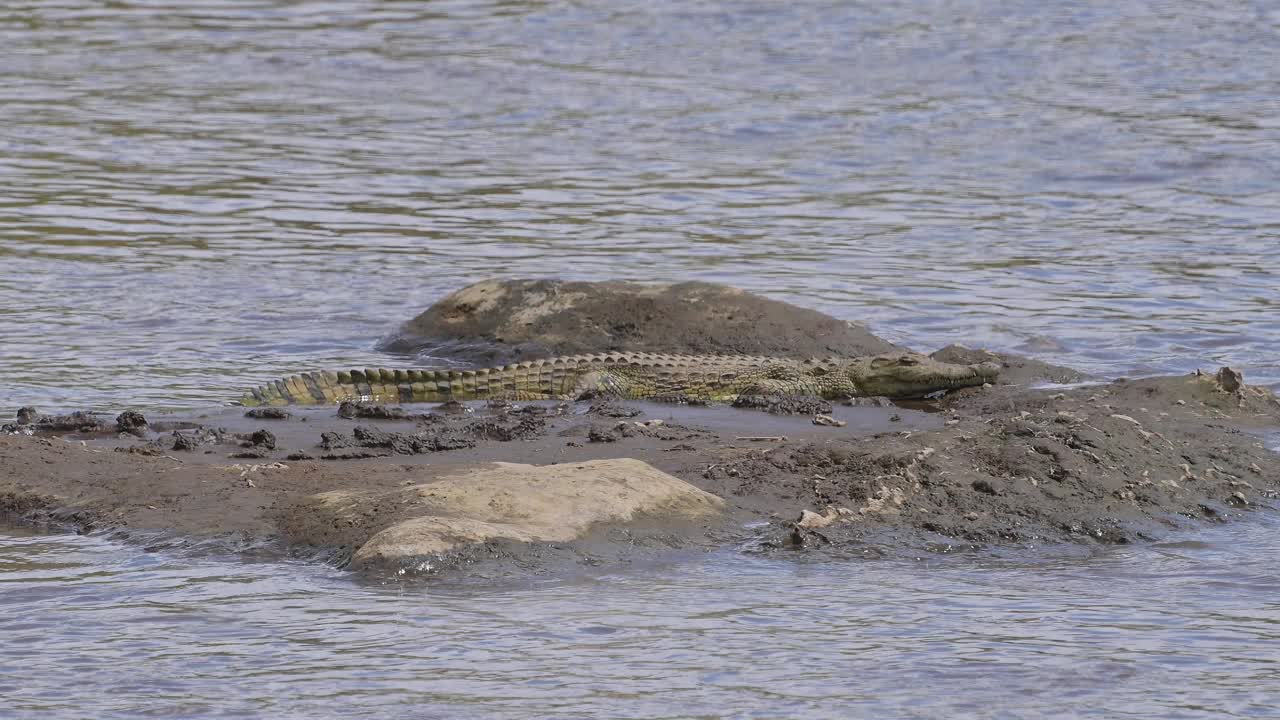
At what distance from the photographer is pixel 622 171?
17.9m

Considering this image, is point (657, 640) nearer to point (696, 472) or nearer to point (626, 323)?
point (696, 472)

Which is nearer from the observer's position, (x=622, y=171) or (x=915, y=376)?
(x=915, y=376)

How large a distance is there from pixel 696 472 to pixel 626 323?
437cm

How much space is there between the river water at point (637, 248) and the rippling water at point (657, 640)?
0.02m

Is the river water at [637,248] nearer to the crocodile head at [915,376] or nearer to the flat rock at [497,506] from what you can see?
the flat rock at [497,506]

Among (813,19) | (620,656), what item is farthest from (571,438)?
(813,19)

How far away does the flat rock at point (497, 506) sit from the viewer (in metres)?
6.33

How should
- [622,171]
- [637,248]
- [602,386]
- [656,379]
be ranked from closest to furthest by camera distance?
[602,386]
[656,379]
[637,248]
[622,171]

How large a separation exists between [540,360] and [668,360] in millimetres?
694

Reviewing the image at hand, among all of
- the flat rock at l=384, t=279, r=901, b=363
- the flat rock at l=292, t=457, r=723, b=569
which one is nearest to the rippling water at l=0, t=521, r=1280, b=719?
the flat rock at l=292, t=457, r=723, b=569

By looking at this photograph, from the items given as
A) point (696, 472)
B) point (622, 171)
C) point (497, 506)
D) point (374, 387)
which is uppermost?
point (497, 506)

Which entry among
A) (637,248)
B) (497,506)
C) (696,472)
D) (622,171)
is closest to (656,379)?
(696,472)

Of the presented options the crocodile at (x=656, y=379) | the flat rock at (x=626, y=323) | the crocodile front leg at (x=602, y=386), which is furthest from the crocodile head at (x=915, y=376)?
the crocodile front leg at (x=602, y=386)

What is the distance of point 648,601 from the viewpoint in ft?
19.9
